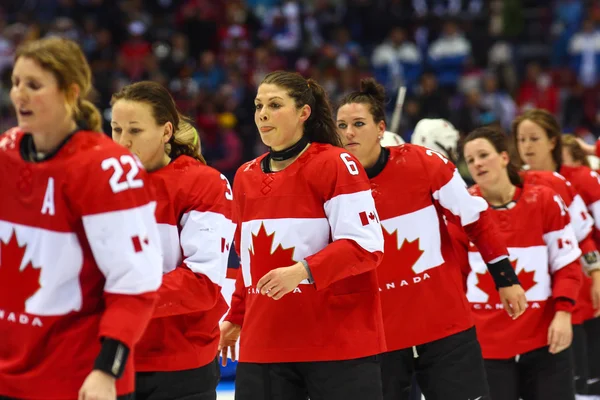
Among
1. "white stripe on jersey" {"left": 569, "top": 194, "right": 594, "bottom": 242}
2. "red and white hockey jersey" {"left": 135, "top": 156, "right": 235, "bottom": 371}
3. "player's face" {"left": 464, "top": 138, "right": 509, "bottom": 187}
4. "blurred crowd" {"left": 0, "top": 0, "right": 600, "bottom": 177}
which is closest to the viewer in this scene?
"red and white hockey jersey" {"left": 135, "top": 156, "right": 235, "bottom": 371}

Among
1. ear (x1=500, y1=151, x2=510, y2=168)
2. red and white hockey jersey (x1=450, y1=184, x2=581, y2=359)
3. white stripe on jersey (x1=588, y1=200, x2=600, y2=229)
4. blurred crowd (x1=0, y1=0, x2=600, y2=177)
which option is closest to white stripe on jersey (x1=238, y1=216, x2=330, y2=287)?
red and white hockey jersey (x1=450, y1=184, x2=581, y2=359)

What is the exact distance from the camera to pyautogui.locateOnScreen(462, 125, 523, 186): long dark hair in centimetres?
496

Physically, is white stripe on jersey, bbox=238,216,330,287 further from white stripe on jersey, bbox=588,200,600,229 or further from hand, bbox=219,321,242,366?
white stripe on jersey, bbox=588,200,600,229

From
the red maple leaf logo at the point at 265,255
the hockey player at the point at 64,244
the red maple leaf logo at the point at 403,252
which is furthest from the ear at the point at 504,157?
the hockey player at the point at 64,244

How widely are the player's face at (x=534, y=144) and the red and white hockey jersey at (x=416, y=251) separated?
1.69 meters

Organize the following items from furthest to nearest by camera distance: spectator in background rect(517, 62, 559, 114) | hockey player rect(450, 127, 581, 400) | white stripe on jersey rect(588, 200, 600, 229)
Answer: spectator in background rect(517, 62, 559, 114) < white stripe on jersey rect(588, 200, 600, 229) < hockey player rect(450, 127, 581, 400)

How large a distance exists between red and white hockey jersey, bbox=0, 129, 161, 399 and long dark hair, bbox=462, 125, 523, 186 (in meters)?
2.74

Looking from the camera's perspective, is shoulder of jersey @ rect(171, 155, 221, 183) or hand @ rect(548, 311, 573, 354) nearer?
shoulder of jersey @ rect(171, 155, 221, 183)

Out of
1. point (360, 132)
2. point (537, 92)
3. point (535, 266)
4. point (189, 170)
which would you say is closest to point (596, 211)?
point (535, 266)

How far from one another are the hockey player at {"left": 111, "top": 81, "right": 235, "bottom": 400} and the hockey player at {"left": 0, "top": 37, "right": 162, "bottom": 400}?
0.65m

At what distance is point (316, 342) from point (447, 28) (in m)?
12.0

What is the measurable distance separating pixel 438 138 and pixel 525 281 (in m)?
1.10

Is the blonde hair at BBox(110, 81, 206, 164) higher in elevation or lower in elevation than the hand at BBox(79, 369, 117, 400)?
higher

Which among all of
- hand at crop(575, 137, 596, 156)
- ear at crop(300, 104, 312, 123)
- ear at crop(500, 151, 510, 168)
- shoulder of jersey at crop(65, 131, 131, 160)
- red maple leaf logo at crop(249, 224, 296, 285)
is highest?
hand at crop(575, 137, 596, 156)
